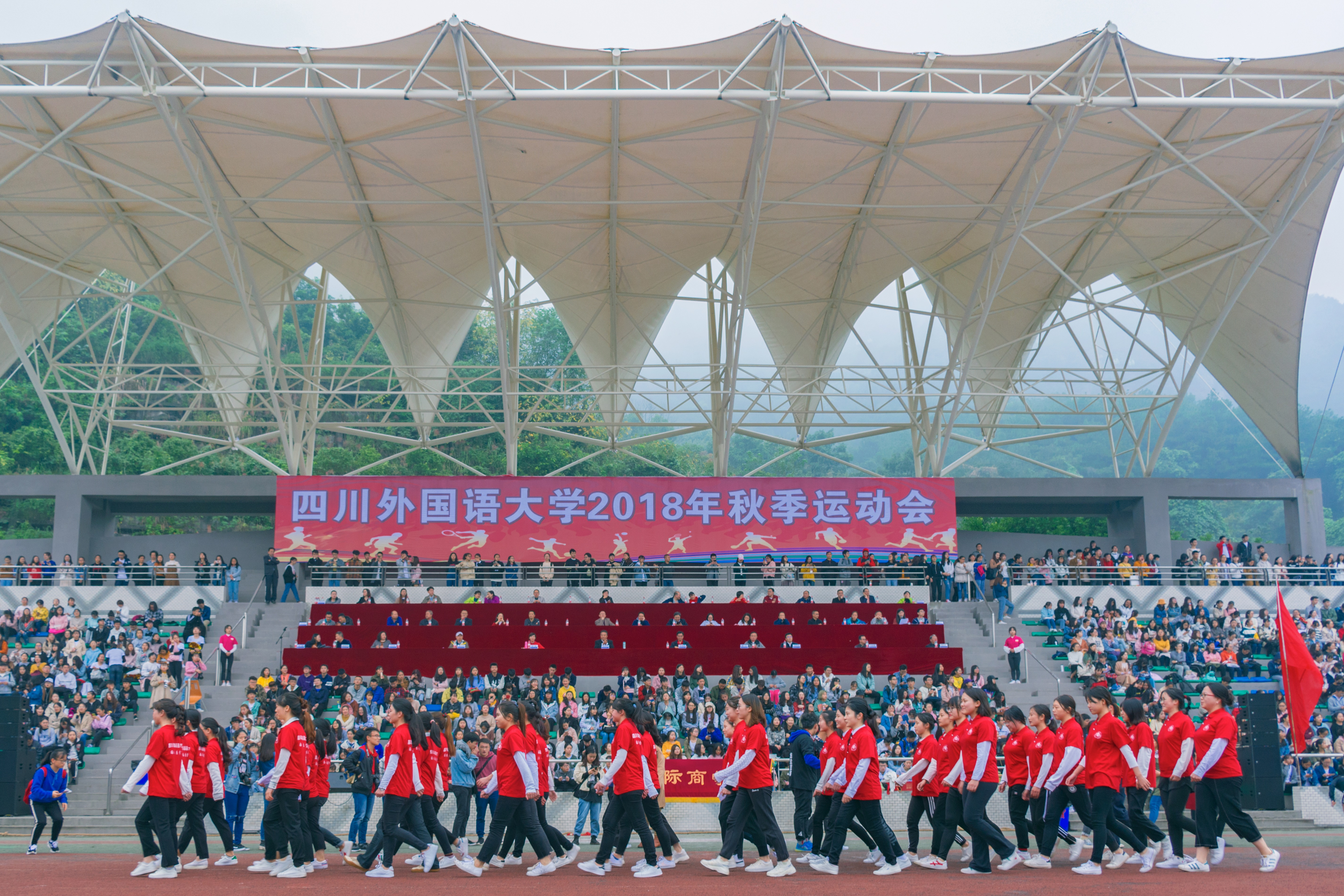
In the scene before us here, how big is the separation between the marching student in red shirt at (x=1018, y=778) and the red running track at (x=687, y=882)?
0.18 metres

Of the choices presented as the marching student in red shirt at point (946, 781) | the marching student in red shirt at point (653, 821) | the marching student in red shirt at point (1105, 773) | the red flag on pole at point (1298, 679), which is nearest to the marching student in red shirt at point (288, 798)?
the marching student in red shirt at point (653, 821)

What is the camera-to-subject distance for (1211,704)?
10.5 metres

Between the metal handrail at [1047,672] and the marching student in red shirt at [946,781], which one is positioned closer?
the marching student in red shirt at [946,781]

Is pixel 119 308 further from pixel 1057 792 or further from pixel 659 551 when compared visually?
pixel 1057 792

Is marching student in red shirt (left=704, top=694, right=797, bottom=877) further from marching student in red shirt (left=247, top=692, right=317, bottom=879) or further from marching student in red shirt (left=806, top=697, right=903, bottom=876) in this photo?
marching student in red shirt (left=247, top=692, right=317, bottom=879)

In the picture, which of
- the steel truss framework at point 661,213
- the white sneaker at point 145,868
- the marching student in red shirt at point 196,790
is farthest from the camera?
the steel truss framework at point 661,213

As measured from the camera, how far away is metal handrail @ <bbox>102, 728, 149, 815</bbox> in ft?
55.1

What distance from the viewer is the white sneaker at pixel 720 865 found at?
10.5 metres

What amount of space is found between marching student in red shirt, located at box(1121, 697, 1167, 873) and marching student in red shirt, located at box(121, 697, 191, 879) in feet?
29.4

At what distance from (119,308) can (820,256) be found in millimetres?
20023

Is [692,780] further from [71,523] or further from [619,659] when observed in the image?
[71,523]

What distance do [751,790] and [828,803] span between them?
3.26ft

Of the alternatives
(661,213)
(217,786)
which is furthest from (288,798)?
(661,213)

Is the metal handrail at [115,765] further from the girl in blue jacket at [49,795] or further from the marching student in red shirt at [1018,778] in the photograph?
the marching student in red shirt at [1018,778]
